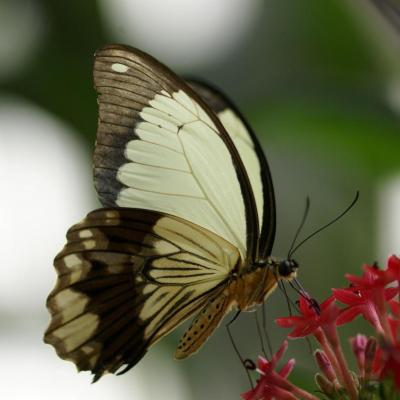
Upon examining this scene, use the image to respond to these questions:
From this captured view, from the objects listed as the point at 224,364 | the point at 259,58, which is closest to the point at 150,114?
the point at 224,364

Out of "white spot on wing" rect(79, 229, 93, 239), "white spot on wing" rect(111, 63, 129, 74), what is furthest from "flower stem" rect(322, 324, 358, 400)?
"white spot on wing" rect(111, 63, 129, 74)

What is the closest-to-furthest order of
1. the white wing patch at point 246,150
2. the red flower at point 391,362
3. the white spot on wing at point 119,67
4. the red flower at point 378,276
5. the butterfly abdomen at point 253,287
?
the red flower at point 391,362 < the red flower at point 378,276 < the white spot on wing at point 119,67 < the butterfly abdomen at point 253,287 < the white wing patch at point 246,150

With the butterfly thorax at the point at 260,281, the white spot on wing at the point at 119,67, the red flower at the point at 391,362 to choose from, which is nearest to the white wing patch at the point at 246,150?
the butterfly thorax at the point at 260,281

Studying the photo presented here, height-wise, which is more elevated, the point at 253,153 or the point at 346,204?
the point at 253,153

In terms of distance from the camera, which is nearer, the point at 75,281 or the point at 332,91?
the point at 75,281

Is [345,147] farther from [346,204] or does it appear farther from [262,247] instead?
[262,247]

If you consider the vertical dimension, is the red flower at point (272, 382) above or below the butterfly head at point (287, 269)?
below

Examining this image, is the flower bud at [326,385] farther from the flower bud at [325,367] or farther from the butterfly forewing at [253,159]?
the butterfly forewing at [253,159]

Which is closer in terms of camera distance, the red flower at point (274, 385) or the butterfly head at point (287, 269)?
the red flower at point (274, 385)

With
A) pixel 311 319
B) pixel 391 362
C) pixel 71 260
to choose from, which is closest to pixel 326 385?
pixel 311 319
